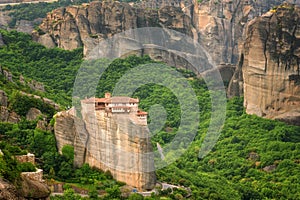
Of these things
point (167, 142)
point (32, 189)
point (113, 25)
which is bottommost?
point (167, 142)

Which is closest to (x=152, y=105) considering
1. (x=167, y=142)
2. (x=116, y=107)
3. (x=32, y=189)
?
(x=167, y=142)

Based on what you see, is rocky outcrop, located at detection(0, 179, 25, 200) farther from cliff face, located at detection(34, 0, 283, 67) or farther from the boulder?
cliff face, located at detection(34, 0, 283, 67)

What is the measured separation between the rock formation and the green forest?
2.60 feet

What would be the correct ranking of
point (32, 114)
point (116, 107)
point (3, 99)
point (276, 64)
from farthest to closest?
point (276, 64) < point (3, 99) < point (32, 114) < point (116, 107)

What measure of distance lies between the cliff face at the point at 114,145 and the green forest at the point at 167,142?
0.80 m

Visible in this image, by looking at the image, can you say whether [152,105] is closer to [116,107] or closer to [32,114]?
[32,114]

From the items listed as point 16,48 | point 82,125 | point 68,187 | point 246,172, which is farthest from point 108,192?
point 16,48

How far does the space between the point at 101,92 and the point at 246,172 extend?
63.9 feet

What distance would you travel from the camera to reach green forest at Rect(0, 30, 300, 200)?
6244cm

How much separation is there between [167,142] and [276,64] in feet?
41.5

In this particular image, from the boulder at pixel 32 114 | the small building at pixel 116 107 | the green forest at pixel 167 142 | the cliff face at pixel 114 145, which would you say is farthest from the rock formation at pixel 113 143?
the boulder at pixel 32 114

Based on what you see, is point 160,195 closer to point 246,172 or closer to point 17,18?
point 246,172

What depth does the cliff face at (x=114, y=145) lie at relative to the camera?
6141cm

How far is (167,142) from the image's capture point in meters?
86.4
